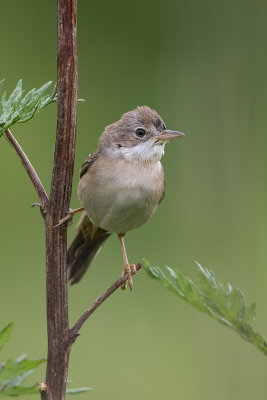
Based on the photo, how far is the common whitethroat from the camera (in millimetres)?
2984

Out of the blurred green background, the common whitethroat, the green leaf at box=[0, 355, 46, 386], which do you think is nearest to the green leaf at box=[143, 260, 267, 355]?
the green leaf at box=[0, 355, 46, 386]

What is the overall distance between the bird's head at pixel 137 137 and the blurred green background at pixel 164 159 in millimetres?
134

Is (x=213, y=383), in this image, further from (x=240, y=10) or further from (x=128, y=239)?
(x=128, y=239)

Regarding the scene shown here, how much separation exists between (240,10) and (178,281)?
1390 millimetres

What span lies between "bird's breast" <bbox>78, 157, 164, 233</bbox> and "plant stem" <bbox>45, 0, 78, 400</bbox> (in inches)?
60.1

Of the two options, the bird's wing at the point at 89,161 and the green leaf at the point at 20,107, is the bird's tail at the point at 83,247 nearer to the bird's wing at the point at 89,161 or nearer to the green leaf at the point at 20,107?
the bird's wing at the point at 89,161

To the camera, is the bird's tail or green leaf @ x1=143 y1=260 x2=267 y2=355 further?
the bird's tail

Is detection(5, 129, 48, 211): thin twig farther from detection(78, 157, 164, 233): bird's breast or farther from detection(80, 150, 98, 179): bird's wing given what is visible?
detection(80, 150, 98, 179): bird's wing

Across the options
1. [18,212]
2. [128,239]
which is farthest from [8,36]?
[128,239]

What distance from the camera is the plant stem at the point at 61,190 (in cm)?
134

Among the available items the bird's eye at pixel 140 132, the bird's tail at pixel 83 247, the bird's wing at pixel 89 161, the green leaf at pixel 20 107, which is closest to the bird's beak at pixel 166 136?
the bird's eye at pixel 140 132

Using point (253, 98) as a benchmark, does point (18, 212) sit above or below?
below

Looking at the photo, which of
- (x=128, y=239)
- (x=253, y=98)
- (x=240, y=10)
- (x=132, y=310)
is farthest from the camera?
(x=128, y=239)

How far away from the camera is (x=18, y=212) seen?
13.2 ft
